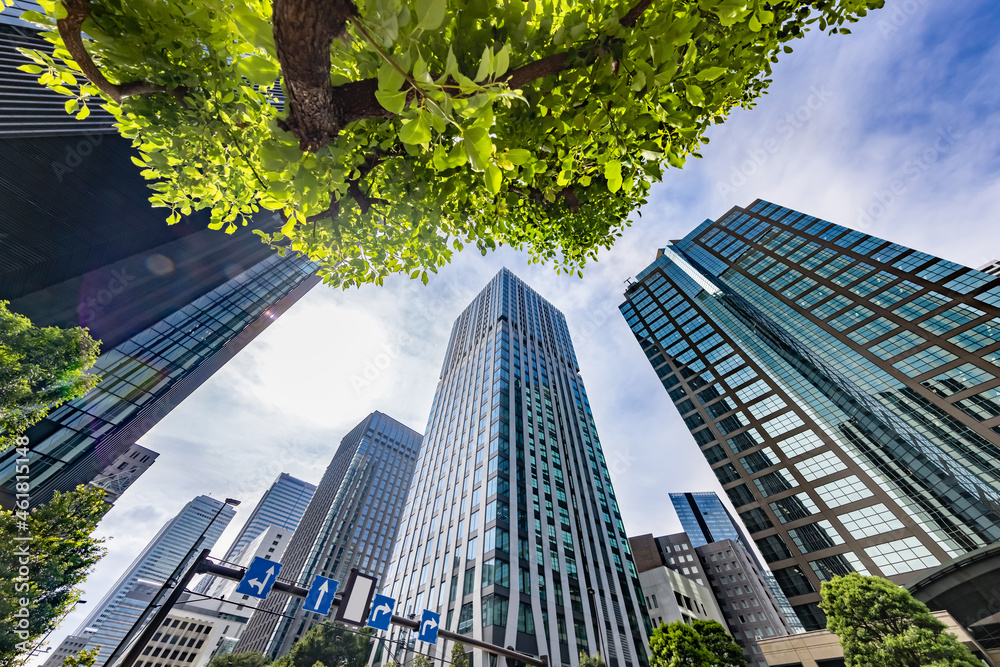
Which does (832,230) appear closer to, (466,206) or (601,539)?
(601,539)

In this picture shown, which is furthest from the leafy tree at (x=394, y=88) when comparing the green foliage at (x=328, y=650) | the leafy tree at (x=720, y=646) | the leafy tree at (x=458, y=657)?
the green foliage at (x=328, y=650)

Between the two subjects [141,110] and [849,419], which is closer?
[141,110]

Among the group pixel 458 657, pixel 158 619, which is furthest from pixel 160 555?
pixel 158 619

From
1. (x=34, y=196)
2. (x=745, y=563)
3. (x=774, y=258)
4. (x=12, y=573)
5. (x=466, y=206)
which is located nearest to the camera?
(x=466, y=206)

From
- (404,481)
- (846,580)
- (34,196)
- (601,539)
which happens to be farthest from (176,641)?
(846,580)

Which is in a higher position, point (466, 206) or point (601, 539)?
point (601, 539)

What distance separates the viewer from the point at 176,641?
60.8 meters

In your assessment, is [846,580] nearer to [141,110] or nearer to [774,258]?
[141,110]

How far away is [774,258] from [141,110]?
6331 centimetres

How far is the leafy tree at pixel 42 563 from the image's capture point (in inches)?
410

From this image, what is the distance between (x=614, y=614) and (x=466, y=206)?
143ft

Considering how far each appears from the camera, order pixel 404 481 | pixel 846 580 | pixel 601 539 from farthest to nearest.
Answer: pixel 404 481
pixel 601 539
pixel 846 580

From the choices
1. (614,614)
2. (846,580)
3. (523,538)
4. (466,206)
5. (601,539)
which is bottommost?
(466,206)

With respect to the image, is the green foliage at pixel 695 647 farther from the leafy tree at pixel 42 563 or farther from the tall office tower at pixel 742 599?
the tall office tower at pixel 742 599
